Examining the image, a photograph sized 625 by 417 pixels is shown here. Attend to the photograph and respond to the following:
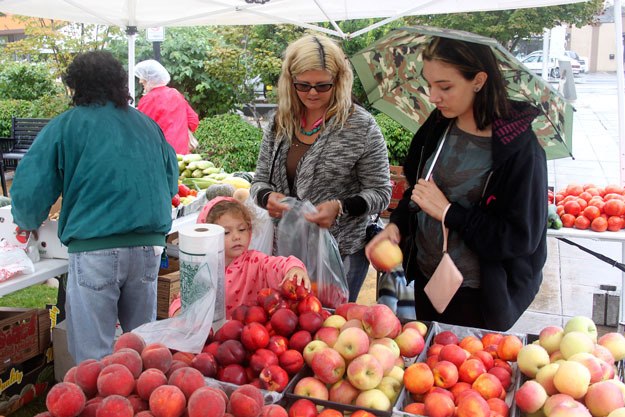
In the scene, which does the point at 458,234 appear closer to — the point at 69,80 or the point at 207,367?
the point at 207,367

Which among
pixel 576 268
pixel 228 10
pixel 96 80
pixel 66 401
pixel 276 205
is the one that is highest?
pixel 228 10

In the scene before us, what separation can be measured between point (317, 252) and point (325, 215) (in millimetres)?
162

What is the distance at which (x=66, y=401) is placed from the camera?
1.33 metres

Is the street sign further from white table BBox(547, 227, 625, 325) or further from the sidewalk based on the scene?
white table BBox(547, 227, 625, 325)

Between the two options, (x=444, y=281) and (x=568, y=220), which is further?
(x=568, y=220)

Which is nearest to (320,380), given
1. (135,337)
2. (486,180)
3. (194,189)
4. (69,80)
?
(135,337)

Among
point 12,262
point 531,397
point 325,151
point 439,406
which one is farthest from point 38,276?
point 531,397

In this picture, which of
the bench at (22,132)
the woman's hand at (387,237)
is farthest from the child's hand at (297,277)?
the bench at (22,132)

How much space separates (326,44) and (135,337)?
→ 5.12 feet

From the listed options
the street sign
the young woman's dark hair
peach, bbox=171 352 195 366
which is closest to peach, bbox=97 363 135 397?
peach, bbox=171 352 195 366

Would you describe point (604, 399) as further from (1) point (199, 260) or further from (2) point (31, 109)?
(2) point (31, 109)

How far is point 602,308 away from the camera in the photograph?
4.41m

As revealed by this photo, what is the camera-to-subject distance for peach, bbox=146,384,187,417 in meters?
1.34

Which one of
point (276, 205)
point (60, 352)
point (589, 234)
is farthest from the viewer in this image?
point (589, 234)
